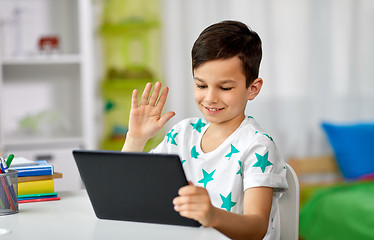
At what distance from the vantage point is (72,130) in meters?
3.34

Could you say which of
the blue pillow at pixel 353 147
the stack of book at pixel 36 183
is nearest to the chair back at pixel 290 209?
the stack of book at pixel 36 183

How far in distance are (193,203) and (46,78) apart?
251 cm

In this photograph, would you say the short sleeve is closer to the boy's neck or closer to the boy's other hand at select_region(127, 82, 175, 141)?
the boy's neck

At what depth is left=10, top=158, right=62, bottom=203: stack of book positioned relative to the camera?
136 cm

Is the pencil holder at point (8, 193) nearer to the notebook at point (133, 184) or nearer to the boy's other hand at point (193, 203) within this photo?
the notebook at point (133, 184)

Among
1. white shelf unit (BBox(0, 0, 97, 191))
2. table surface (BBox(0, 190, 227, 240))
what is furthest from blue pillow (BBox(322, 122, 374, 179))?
table surface (BBox(0, 190, 227, 240))

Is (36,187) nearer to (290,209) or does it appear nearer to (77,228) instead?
(77,228)

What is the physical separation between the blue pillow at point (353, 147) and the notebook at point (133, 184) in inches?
98.2

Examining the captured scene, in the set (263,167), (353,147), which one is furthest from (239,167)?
(353,147)

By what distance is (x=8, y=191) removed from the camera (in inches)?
48.3

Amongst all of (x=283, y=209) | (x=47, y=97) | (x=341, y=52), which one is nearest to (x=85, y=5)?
(x=47, y=97)

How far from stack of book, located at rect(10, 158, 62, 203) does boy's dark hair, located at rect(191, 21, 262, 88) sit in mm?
431

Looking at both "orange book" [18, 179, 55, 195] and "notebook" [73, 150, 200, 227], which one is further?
"orange book" [18, 179, 55, 195]

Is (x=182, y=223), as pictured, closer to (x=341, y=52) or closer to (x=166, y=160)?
(x=166, y=160)
